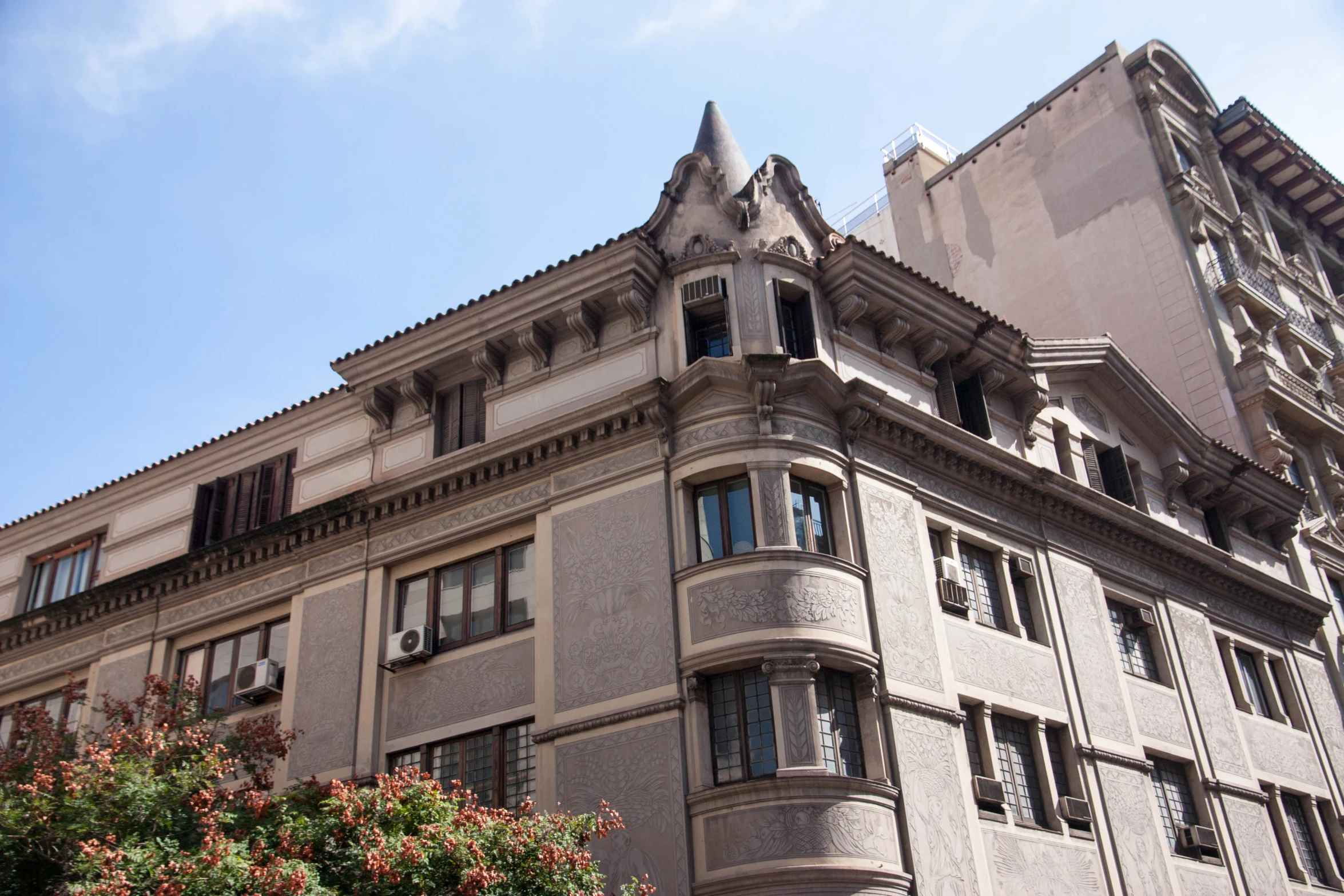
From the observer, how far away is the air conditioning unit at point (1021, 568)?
893 inches

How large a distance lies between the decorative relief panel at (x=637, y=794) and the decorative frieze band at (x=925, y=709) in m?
3.14

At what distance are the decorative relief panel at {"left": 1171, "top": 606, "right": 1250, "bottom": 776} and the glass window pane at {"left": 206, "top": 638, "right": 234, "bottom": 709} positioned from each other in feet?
61.2

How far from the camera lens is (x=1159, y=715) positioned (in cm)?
2359

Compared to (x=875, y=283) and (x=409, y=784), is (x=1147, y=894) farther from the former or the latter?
(x=409, y=784)

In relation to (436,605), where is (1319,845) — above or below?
below

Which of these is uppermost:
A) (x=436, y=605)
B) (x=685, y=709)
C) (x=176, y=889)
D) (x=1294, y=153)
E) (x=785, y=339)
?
(x=1294, y=153)

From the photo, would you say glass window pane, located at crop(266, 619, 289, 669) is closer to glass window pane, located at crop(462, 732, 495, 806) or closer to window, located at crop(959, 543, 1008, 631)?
glass window pane, located at crop(462, 732, 495, 806)

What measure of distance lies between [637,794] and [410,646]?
532 centimetres

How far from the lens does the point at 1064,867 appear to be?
19.4 metres

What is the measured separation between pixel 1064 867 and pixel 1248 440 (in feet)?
60.5

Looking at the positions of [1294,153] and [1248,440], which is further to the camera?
[1294,153]

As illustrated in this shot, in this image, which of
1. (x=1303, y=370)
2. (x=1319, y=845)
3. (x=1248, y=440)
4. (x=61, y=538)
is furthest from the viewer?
(x=1303, y=370)

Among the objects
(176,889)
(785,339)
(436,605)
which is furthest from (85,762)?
(785,339)

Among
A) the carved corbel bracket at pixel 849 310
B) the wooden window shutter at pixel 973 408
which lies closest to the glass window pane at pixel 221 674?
the carved corbel bracket at pixel 849 310
